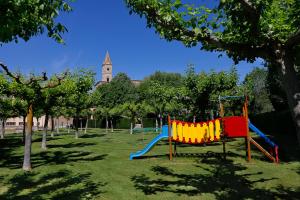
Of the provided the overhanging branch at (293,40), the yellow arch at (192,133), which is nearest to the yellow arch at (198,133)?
the yellow arch at (192,133)

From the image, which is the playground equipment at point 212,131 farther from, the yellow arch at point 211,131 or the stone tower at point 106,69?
the stone tower at point 106,69

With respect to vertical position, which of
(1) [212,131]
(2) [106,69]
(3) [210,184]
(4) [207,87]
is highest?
(2) [106,69]

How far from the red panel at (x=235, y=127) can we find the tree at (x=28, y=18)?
1257cm

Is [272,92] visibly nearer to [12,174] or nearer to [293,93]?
[12,174]

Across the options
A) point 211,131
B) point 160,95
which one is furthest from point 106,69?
point 211,131

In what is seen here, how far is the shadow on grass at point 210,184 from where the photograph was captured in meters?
9.95

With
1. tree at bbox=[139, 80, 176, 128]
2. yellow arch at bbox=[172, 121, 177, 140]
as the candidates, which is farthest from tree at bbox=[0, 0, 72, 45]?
tree at bbox=[139, 80, 176, 128]

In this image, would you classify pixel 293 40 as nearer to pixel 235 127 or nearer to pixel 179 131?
pixel 235 127

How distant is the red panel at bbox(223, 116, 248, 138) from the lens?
17.0m

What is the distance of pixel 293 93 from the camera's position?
5004 mm

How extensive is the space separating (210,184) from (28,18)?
26.5ft

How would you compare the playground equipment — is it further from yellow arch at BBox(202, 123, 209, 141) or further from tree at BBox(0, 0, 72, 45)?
tree at BBox(0, 0, 72, 45)

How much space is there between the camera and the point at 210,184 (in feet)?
37.2

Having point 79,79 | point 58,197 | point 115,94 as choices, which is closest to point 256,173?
point 58,197
